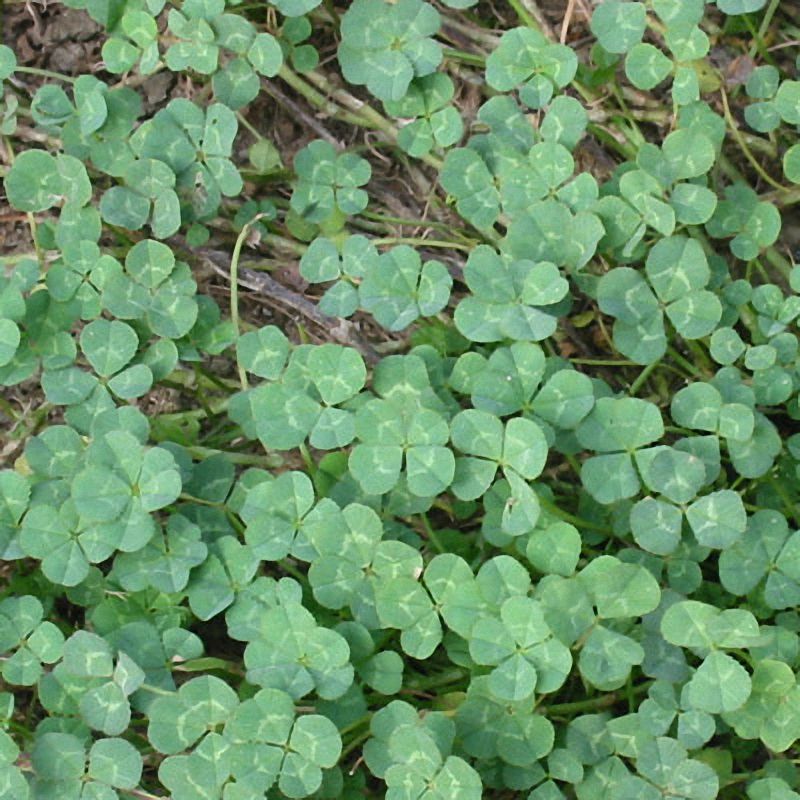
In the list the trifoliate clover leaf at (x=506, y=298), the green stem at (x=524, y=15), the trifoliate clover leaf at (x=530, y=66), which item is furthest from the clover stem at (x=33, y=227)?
the green stem at (x=524, y=15)

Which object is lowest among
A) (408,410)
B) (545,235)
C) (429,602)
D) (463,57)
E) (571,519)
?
(429,602)

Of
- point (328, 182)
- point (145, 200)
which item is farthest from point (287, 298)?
point (145, 200)

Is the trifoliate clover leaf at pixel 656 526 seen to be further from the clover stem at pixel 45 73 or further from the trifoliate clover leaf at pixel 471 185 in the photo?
the clover stem at pixel 45 73

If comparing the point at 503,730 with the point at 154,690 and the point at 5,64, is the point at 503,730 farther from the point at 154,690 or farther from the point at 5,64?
the point at 5,64

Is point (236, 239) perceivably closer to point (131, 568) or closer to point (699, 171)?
point (131, 568)

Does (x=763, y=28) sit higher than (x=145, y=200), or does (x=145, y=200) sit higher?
(x=763, y=28)

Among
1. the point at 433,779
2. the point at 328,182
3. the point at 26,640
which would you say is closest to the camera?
the point at 433,779
